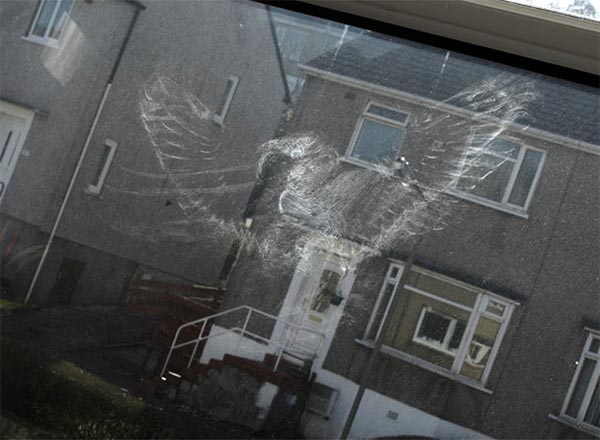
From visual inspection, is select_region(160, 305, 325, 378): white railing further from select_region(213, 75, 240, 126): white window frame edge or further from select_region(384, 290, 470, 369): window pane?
select_region(213, 75, 240, 126): white window frame edge

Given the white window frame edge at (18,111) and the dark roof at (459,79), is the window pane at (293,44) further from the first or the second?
the white window frame edge at (18,111)

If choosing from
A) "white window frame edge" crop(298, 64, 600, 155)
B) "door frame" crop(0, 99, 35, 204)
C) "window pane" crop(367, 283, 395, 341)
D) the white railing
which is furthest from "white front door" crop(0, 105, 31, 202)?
"window pane" crop(367, 283, 395, 341)

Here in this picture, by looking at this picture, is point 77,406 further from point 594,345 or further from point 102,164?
point 594,345

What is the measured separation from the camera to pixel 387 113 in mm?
1592

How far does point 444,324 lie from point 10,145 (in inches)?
40.9

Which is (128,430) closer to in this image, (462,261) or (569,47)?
(462,261)

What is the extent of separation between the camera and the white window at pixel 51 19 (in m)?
1.82

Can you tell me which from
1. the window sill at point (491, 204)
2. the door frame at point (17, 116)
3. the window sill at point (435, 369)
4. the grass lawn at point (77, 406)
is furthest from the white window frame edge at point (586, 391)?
the door frame at point (17, 116)

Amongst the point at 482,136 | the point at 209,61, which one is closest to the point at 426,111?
the point at 482,136

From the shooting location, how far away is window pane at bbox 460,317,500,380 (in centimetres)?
148

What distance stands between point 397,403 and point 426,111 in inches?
22.3

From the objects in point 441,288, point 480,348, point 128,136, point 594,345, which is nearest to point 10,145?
point 128,136

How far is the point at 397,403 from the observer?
1.52 meters

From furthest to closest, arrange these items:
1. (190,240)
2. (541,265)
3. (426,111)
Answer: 1. (190,240)
2. (426,111)
3. (541,265)
